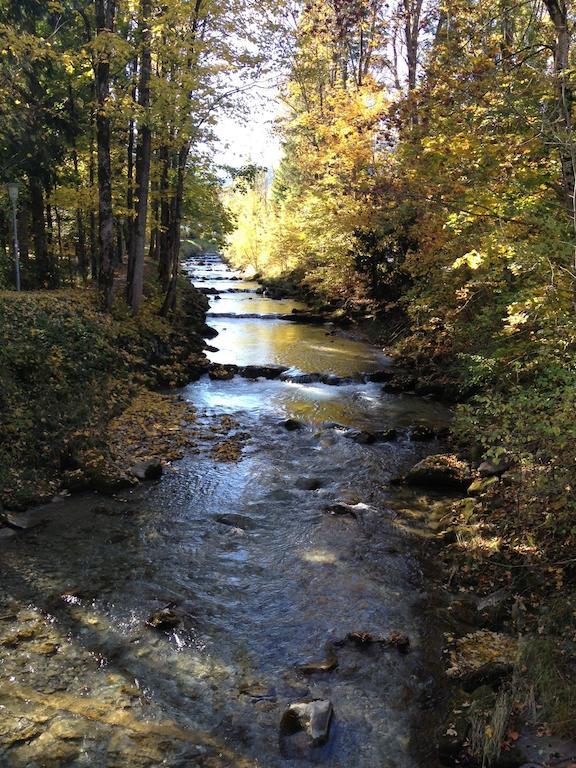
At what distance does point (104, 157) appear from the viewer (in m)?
14.0

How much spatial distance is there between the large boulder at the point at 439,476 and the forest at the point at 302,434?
0.04 metres

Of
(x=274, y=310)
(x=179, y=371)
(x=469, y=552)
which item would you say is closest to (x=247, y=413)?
(x=179, y=371)

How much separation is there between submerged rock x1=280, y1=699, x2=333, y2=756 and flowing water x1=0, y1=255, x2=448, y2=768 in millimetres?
75

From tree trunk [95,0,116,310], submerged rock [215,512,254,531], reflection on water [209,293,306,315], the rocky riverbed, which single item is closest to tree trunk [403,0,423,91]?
tree trunk [95,0,116,310]

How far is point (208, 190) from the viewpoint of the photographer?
20.1m

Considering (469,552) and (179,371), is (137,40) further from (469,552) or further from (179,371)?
(469,552)

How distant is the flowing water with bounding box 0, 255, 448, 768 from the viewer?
4.44 meters

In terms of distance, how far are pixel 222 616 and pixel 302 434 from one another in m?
6.16

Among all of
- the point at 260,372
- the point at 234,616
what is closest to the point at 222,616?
the point at 234,616

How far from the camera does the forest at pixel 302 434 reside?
4734 millimetres

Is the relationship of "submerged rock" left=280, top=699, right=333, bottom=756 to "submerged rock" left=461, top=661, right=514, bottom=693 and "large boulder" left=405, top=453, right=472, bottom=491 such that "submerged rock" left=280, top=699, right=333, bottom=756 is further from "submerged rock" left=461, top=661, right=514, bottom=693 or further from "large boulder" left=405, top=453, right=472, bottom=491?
"large boulder" left=405, top=453, right=472, bottom=491

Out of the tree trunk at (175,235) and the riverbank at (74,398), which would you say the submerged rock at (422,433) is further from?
the tree trunk at (175,235)

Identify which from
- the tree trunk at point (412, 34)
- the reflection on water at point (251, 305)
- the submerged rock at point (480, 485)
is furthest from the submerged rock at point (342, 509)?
the reflection on water at point (251, 305)

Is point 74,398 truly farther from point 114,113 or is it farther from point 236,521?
point 114,113
